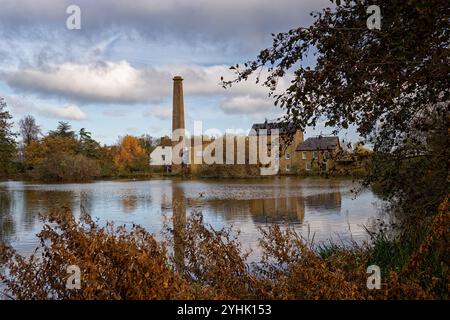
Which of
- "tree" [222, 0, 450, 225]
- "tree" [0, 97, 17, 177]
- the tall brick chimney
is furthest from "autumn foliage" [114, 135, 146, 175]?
"tree" [222, 0, 450, 225]

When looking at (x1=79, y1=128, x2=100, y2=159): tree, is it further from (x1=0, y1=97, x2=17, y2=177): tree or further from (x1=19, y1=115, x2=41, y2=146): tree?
(x1=0, y1=97, x2=17, y2=177): tree

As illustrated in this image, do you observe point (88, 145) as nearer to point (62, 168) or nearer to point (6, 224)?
point (62, 168)

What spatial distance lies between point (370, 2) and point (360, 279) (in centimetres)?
326

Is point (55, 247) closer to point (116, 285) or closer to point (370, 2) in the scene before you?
point (116, 285)

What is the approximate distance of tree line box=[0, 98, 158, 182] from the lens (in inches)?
1825

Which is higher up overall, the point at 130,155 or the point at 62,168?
the point at 130,155

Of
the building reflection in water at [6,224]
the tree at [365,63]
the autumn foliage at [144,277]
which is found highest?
the tree at [365,63]

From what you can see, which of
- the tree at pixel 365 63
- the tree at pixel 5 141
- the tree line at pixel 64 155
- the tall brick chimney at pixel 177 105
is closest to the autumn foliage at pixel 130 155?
the tree line at pixel 64 155

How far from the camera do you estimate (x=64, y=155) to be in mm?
60688

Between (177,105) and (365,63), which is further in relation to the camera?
(177,105)

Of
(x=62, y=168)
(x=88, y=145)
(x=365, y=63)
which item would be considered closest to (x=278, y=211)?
(x=365, y=63)

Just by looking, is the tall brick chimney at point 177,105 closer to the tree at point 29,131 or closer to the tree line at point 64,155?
the tree line at point 64,155

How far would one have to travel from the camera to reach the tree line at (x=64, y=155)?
46344mm
